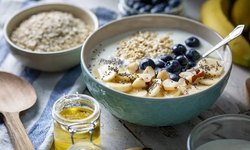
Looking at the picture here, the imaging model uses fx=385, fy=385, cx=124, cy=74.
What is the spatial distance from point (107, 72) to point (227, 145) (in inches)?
15.3

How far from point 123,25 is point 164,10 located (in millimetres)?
283

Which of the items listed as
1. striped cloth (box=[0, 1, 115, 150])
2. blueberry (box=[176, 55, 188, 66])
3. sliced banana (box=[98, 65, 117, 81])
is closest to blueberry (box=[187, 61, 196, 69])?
blueberry (box=[176, 55, 188, 66])

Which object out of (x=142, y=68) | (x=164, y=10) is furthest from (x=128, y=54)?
(x=164, y=10)

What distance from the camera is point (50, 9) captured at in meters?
1.55

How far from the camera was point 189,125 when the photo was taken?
114 centimetres

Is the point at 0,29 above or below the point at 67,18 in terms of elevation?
below

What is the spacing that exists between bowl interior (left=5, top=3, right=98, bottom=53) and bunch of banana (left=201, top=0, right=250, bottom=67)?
0.46 m

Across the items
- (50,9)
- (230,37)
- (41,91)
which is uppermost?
(230,37)

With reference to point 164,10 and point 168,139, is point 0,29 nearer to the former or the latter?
point 164,10

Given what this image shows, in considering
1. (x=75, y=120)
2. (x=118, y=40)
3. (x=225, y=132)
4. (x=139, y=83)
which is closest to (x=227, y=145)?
(x=225, y=132)

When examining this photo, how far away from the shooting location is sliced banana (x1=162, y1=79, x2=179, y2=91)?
3.38 ft

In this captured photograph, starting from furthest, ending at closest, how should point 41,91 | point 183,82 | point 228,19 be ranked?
point 228,19 → point 41,91 → point 183,82

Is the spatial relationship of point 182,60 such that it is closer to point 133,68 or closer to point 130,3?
point 133,68

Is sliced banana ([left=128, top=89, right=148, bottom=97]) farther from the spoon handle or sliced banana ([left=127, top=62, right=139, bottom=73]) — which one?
the spoon handle
